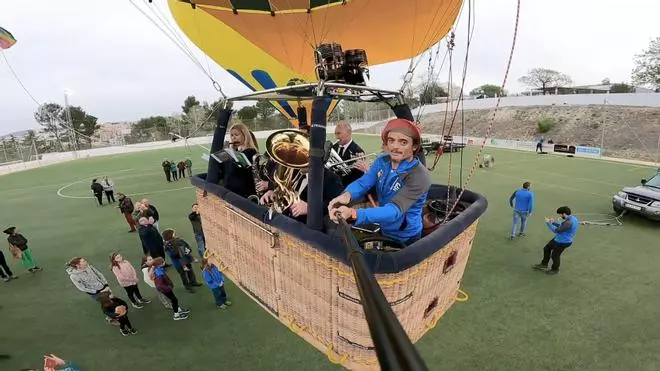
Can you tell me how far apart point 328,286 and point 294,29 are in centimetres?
776

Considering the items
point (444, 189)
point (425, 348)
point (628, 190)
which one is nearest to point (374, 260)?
point (444, 189)

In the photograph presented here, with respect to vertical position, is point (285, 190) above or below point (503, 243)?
above

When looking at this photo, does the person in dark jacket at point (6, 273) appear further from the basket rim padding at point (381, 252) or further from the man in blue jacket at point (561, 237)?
the man in blue jacket at point (561, 237)

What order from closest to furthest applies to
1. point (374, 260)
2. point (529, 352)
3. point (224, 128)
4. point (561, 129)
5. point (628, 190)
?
point (374, 260), point (224, 128), point (529, 352), point (628, 190), point (561, 129)

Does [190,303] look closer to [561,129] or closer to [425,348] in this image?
[425,348]

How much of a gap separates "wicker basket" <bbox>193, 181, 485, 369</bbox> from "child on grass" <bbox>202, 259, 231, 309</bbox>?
2.12 meters

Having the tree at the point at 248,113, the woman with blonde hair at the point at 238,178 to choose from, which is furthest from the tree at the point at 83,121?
the woman with blonde hair at the point at 238,178

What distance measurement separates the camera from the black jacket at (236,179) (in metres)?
3.26

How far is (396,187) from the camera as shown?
204cm

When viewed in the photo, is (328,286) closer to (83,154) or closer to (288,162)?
(288,162)

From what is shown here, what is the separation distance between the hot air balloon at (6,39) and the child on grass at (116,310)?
964cm

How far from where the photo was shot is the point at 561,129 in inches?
1076

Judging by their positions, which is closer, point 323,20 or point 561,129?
point 323,20

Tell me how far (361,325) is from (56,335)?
4.94 m
